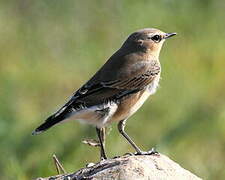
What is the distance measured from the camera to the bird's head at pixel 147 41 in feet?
37.0

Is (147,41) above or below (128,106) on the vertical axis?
above

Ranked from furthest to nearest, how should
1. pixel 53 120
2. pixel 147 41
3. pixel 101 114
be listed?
pixel 147 41 < pixel 101 114 < pixel 53 120

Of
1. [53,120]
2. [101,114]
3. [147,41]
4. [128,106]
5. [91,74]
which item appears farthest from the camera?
[91,74]

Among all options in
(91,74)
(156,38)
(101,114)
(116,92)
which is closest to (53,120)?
(101,114)

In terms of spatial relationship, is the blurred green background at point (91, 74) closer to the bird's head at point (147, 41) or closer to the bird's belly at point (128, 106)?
the bird's belly at point (128, 106)

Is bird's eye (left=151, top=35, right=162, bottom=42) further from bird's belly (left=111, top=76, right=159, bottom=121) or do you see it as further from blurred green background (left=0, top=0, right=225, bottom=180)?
blurred green background (left=0, top=0, right=225, bottom=180)

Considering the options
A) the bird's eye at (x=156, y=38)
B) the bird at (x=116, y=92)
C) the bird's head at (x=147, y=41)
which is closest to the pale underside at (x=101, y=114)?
the bird at (x=116, y=92)

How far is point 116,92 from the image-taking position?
410 inches

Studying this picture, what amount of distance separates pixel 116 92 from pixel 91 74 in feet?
16.4

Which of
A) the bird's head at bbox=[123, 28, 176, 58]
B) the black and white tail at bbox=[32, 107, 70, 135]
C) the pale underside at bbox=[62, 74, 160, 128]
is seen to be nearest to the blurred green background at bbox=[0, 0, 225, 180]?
the pale underside at bbox=[62, 74, 160, 128]

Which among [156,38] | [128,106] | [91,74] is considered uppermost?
[156,38]

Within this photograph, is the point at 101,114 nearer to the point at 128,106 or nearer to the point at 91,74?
the point at 128,106

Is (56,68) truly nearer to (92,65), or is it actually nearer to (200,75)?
(92,65)

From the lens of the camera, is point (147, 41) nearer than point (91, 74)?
Yes
